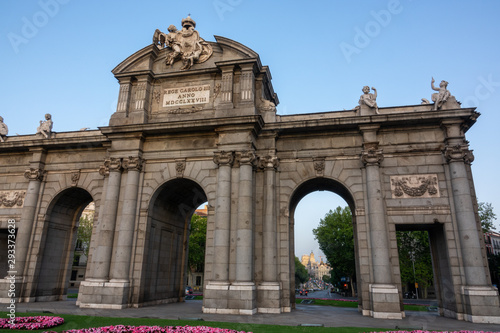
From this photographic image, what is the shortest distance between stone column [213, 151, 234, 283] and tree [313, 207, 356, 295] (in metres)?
34.5

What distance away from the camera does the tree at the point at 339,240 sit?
49.6 m

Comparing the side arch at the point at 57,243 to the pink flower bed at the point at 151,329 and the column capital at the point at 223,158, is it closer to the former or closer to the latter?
the column capital at the point at 223,158

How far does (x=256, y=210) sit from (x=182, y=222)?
328 inches

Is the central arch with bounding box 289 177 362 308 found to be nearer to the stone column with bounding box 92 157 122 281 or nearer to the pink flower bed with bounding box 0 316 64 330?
the stone column with bounding box 92 157 122 281

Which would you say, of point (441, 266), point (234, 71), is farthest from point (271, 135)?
point (441, 266)

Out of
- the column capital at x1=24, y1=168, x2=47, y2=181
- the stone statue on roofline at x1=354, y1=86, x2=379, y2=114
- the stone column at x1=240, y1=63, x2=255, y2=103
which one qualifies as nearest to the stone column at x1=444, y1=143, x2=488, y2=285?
the stone statue on roofline at x1=354, y1=86, x2=379, y2=114

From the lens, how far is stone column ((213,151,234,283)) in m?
18.0

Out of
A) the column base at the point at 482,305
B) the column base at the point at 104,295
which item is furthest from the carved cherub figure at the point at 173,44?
the column base at the point at 482,305

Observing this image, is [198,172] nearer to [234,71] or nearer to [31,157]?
[234,71]

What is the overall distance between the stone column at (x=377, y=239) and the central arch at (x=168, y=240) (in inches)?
412

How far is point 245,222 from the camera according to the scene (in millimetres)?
18328

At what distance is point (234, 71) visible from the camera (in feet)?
72.0

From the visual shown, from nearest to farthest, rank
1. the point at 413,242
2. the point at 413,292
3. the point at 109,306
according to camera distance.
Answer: the point at 109,306 → the point at 413,242 → the point at 413,292

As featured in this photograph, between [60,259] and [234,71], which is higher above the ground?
[234,71]
